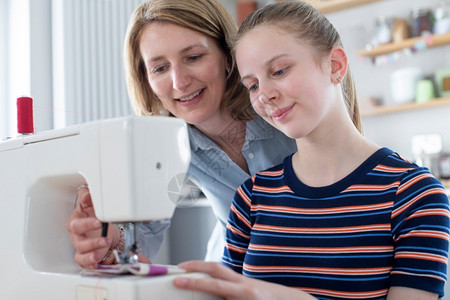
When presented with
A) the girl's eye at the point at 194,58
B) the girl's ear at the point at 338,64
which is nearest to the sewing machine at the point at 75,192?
the girl's ear at the point at 338,64

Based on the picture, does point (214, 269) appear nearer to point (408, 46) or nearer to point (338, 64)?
point (338, 64)

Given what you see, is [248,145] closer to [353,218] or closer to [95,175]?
[353,218]

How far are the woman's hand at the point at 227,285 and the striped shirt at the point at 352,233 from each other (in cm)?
18

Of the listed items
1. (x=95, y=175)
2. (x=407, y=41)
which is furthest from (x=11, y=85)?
(x=407, y=41)

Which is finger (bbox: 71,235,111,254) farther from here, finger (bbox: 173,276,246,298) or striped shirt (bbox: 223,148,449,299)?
striped shirt (bbox: 223,148,449,299)

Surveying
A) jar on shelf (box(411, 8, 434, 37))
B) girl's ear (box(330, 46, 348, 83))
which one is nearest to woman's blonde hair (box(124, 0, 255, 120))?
girl's ear (box(330, 46, 348, 83))

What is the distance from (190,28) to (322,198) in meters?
0.56

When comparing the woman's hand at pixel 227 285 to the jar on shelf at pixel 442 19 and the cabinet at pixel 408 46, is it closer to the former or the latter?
the cabinet at pixel 408 46

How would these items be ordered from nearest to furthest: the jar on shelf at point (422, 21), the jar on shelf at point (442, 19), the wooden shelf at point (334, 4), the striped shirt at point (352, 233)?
the striped shirt at point (352, 233) < the jar on shelf at point (442, 19) < the jar on shelf at point (422, 21) < the wooden shelf at point (334, 4)

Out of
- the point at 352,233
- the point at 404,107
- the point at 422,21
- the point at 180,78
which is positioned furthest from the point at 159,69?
the point at 422,21

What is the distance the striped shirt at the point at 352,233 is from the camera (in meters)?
0.82

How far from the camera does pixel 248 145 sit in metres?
1.35

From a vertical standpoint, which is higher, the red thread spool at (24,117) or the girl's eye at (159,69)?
the girl's eye at (159,69)

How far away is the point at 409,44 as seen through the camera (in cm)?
289
